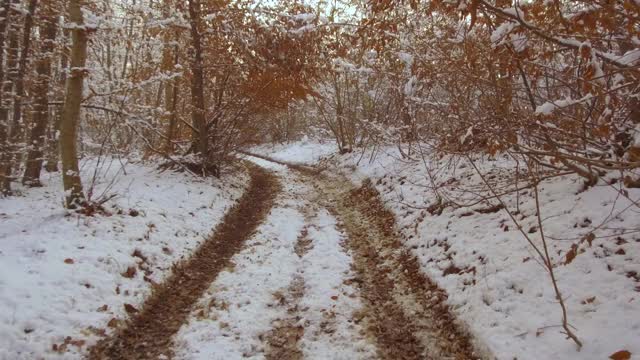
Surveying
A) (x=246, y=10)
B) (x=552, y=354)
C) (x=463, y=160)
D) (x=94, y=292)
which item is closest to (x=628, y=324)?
(x=552, y=354)

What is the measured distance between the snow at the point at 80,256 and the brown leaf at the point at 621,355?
5525mm

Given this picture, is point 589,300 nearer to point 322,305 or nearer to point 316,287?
point 322,305

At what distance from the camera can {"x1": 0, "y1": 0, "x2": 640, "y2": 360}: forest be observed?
4805 mm

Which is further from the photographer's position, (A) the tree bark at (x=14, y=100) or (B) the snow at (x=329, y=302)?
(A) the tree bark at (x=14, y=100)

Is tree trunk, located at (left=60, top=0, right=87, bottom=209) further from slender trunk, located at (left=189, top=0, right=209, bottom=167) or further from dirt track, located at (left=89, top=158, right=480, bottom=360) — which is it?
slender trunk, located at (left=189, top=0, right=209, bottom=167)

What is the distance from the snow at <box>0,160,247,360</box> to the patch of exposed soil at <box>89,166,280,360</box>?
18cm

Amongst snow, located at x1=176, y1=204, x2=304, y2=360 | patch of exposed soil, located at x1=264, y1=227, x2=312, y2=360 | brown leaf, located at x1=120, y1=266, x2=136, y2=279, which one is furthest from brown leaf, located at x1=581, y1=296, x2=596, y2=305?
brown leaf, located at x1=120, y1=266, x2=136, y2=279

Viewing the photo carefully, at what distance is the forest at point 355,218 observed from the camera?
4805mm

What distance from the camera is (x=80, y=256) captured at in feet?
21.8

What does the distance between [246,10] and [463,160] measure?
7.10 m

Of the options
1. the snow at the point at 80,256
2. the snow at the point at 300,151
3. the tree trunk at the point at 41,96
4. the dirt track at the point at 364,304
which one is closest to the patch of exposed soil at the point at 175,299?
the dirt track at the point at 364,304

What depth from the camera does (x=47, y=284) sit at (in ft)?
18.9

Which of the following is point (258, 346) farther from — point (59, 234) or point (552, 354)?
point (59, 234)

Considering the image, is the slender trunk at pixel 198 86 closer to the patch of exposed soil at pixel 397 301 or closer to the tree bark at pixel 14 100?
the tree bark at pixel 14 100
